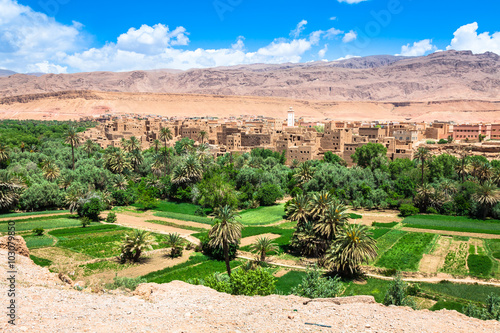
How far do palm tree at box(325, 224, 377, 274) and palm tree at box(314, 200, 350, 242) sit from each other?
178cm

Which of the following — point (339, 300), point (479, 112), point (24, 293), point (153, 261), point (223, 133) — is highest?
point (479, 112)

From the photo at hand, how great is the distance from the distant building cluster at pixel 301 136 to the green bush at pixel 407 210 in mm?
18848

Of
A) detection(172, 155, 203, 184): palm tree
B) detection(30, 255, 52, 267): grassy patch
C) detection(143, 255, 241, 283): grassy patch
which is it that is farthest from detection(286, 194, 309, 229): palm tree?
detection(172, 155, 203, 184): palm tree

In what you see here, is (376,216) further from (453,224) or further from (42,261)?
(42,261)

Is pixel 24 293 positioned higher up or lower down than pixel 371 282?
higher up

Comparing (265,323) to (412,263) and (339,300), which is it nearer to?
(339,300)

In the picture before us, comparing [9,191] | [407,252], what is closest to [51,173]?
[9,191]

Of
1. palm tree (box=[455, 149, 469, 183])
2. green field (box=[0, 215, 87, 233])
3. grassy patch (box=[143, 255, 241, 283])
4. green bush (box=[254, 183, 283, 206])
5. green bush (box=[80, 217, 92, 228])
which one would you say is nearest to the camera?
grassy patch (box=[143, 255, 241, 283])

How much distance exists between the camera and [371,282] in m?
26.0

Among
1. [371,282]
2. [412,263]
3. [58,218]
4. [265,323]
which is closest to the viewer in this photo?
[265,323]

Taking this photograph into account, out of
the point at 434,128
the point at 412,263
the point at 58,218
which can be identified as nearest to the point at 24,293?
the point at 412,263

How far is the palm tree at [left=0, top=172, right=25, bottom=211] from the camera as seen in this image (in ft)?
135

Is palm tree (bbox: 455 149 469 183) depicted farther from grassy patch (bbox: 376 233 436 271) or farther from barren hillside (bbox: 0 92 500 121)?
barren hillside (bbox: 0 92 500 121)

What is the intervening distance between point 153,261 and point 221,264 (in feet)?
17.3
